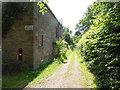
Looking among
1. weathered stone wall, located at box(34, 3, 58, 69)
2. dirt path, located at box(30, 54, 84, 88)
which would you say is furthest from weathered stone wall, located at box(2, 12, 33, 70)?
dirt path, located at box(30, 54, 84, 88)

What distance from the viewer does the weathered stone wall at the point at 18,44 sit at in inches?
218

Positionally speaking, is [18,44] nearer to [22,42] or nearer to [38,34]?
[22,42]

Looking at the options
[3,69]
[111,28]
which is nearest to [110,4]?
[111,28]

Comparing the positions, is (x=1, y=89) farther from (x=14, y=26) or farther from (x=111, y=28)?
(x=111, y=28)

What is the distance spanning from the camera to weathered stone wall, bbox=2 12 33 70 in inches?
218

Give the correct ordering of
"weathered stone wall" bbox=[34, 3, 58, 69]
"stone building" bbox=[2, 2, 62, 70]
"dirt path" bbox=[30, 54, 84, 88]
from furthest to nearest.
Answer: "weathered stone wall" bbox=[34, 3, 58, 69] → "stone building" bbox=[2, 2, 62, 70] → "dirt path" bbox=[30, 54, 84, 88]

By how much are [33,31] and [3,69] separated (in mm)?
3272

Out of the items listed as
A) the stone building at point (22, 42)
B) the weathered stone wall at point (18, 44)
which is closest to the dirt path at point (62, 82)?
the stone building at point (22, 42)

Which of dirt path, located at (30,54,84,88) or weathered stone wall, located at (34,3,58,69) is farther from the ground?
weathered stone wall, located at (34,3,58,69)

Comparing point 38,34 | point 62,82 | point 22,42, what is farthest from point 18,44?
point 62,82

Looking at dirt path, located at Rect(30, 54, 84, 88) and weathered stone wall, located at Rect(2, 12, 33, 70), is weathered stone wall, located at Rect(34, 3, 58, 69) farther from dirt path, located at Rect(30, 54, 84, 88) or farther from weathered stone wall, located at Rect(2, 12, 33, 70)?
dirt path, located at Rect(30, 54, 84, 88)

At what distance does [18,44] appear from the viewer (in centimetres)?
564

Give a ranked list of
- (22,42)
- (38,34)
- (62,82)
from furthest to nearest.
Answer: (38,34) < (22,42) < (62,82)

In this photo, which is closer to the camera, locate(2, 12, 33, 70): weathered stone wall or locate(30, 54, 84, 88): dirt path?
locate(30, 54, 84, 88): dirt path
